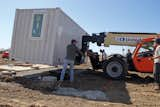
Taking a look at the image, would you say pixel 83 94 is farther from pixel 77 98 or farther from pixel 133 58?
pixel 133 58

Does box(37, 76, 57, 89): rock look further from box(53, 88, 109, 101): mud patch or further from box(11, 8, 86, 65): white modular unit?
box(11, 8, 86, 65): white modular unit

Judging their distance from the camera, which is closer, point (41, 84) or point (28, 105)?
point (28, 105)

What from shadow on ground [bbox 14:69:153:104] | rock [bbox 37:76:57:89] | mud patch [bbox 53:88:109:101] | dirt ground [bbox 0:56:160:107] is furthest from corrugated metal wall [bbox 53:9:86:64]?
mud patch [bbox 53:88:109:101]

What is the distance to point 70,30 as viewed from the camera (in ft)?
46.9

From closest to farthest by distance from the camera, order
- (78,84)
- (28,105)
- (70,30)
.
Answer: (28,105) → (78,84) → (70,30)

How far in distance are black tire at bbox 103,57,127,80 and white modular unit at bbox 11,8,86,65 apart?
221 cm

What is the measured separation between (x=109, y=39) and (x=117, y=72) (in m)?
2.10

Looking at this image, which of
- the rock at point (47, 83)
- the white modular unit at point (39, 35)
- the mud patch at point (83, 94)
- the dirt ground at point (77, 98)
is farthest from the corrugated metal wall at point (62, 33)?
the mud patch at point (83, 94)

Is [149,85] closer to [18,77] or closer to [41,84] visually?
[41,84]

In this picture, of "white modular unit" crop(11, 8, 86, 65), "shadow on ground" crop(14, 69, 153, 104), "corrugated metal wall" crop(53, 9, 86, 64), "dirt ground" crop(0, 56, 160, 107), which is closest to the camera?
"dirt ground" crop(0, 56, 160, 107)

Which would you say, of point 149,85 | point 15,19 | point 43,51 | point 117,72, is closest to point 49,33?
point 43,51

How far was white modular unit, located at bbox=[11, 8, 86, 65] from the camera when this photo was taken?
38.2ft

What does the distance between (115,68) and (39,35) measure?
3.94 m

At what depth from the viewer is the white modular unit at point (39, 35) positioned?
458 inches
